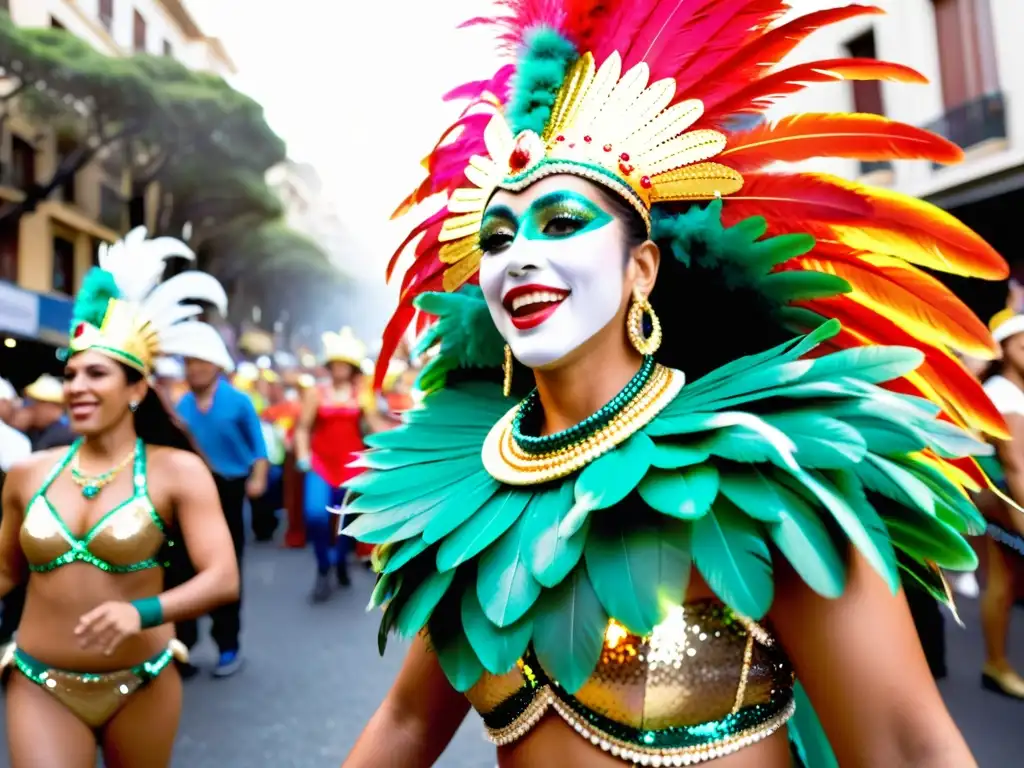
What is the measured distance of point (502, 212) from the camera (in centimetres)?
135

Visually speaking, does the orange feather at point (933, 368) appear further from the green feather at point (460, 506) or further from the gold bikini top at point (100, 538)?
the gold bikini top at point (100, 538)

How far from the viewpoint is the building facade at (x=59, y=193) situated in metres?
18.4

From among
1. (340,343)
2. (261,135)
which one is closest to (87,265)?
(261,135)

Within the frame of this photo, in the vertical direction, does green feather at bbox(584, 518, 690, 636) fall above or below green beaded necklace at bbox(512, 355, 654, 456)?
below

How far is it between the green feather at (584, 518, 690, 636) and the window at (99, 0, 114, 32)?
26.6m

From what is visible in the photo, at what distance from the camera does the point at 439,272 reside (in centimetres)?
177

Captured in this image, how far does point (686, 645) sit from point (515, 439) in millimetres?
438

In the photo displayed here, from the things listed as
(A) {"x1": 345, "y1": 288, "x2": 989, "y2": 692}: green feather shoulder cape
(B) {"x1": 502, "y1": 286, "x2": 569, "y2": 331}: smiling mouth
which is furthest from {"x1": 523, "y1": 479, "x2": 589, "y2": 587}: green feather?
(B) {"x1": 502, "y1": 286, "x2": 569, "y2": 331}: smiling mouth

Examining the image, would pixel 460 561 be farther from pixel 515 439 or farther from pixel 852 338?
pixel 852 338

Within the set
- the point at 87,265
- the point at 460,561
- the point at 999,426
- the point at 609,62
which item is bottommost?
the point at 460,561

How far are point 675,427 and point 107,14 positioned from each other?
2735 cm

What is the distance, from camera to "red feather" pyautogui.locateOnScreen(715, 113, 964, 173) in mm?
1403

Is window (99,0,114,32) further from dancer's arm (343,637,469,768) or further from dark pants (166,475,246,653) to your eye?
dancer's arm (343,637,469,768)

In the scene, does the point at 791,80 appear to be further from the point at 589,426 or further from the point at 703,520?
the point at 703,520
